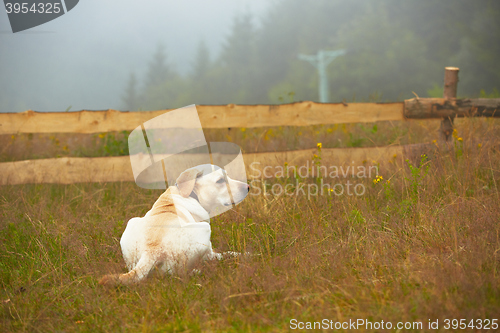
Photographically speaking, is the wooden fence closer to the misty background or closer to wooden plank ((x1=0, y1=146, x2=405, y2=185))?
wooden plank ((x1=0, y1=146, x2=405, y2=185))

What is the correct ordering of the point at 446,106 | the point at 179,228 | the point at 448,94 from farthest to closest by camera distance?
the point at 448,94 → the point at 446,106 → the point at 179,228

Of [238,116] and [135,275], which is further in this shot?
[238,116]

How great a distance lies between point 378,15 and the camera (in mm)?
42781

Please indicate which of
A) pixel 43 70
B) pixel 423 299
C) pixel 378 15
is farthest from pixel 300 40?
pixel 423 299

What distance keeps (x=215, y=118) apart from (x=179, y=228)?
3.13 meters

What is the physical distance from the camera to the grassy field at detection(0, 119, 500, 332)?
2.01m

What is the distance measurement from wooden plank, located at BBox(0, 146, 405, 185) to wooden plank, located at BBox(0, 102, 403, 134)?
61 centimetres

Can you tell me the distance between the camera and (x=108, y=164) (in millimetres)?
5102

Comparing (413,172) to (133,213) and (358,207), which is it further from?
(133,213)

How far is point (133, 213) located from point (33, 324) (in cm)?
175

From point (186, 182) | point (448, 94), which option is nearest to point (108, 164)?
point (186, 182)

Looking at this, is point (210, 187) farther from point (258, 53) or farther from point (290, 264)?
point (258, 53)

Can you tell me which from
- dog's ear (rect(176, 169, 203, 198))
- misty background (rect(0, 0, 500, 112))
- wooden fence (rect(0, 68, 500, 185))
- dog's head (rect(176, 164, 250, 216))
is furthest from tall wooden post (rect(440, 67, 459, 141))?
misty background (rect(0, 0, 500, 112))

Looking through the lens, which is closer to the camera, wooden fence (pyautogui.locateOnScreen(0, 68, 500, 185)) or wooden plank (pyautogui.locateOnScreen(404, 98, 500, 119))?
wooden fence (pyautogui.locateOnScreen(0, 68, 500, 185))
